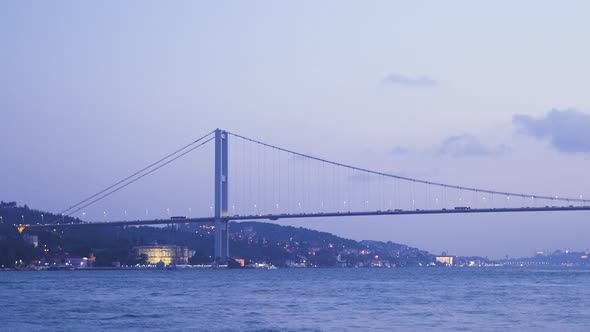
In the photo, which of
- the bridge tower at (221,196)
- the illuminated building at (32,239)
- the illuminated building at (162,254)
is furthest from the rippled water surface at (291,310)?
the illuminated building at (162,254)

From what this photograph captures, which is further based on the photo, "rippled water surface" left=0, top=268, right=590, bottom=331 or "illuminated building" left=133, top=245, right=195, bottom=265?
"illuminated building" left=133, top=245, right=195, bottom=265

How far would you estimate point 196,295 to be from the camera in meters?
36.0

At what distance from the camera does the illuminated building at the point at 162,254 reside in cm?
9661

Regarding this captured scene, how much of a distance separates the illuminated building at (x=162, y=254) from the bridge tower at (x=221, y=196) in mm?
29210

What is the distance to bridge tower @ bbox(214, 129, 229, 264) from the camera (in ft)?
202

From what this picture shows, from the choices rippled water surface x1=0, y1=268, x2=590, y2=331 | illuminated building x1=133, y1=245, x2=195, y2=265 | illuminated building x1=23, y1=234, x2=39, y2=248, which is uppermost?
illuminated building x1=23, y1=234, x2=39, y2=248

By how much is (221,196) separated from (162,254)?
36.1 meters

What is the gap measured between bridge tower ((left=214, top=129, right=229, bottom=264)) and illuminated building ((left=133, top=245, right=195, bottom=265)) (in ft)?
95.8

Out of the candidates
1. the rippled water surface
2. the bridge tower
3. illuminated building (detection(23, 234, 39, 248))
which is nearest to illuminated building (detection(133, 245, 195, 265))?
illuminated building (detection(23, 234, 39, 248))

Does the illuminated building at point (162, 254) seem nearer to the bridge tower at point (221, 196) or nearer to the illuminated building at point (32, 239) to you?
the illuminated building at point (32, 239)

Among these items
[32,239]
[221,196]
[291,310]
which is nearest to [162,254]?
[32,239]

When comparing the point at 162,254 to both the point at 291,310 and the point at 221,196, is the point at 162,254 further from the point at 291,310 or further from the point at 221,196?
the point at 291,310

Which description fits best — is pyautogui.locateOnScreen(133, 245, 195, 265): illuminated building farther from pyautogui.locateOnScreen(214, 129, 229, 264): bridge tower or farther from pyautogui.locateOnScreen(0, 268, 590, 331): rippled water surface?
pyautogui.locateOnScreen(0, 268, 590, 331): rippled water surface

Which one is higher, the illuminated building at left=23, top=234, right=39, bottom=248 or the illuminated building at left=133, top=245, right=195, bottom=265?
the illuminated building at left=23, top=234, right=39, bottom=248
